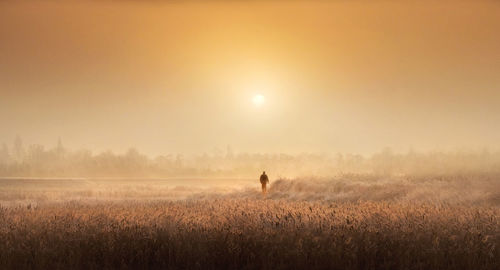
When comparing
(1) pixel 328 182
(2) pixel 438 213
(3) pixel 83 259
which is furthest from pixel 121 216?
(1) pixel 328 182

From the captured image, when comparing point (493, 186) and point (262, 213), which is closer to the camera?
point (262, 213)

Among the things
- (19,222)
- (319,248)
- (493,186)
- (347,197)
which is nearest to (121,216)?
(19,222)

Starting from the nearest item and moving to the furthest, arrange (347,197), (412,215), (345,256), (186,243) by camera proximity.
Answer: (345,256) < (186,243) < (412,215) < (347,197)

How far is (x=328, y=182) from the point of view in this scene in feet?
115

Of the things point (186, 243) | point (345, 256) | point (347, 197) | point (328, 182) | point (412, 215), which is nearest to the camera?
point (345, 256)

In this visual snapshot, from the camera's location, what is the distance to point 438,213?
43.2ft

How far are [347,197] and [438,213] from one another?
15.4 m

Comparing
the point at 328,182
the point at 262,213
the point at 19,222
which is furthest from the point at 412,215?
the point at 328,182

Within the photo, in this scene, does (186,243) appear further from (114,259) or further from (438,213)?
(438,213)

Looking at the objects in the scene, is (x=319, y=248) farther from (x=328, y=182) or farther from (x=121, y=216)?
(x=328, y=182)

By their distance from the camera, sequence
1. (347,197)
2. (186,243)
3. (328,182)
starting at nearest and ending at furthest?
1. (186,243)
2. (347,197)
3. (328,182)

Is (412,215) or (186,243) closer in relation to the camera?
(186,243)

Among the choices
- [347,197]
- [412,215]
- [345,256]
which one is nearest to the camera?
[345,256]

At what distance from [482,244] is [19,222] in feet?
35.1
